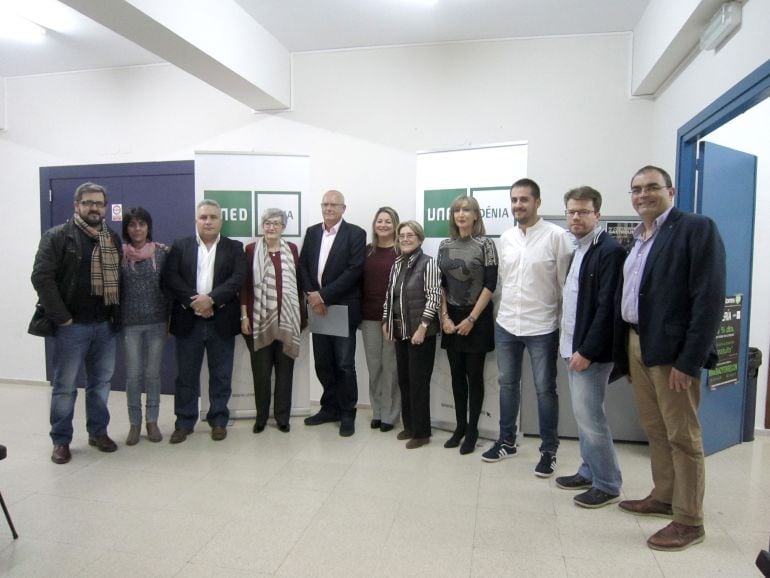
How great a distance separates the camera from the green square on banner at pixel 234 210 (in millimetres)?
3758

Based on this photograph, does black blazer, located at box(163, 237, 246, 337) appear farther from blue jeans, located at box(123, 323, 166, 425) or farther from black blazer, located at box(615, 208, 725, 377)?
black blazer, located at box(615, 208, 725, 377)

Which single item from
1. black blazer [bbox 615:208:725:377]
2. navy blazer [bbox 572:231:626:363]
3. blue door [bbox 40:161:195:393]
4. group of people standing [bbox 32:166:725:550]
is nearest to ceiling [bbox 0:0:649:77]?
blue door [bbox 40:161:195:393]

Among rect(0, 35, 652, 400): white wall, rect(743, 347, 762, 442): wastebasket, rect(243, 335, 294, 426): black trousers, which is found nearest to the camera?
rect(743, 347, 762, 442): wastebasket

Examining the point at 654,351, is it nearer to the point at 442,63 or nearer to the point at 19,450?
the point at 442,63

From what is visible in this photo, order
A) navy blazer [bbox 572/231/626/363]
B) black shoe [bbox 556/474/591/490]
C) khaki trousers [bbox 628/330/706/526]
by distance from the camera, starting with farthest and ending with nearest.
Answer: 1. black shoe [bbox 556/474/591/490]
2. navy blazer [bbox 572/231/626/363]
3. khaki trousers [bbox 628/330/706/526]

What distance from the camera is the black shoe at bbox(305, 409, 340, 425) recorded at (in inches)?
150

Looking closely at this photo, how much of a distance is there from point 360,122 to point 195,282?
1953mm

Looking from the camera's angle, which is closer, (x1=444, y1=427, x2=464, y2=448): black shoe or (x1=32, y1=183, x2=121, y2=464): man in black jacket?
(x1=32, y1=183, x2=121, y2=464): man in black jacket

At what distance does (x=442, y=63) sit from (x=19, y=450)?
4131 mm

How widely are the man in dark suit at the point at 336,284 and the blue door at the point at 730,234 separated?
221cm

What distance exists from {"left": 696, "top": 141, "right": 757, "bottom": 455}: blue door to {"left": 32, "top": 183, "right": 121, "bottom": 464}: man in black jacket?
12.0 ft

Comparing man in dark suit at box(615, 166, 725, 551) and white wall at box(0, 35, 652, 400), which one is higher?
white wall at box(0, 35, 652, 400)

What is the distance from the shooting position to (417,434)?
338 cm

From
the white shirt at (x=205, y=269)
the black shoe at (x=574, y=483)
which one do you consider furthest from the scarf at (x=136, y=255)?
the black shoe at (x=574, y=483)
